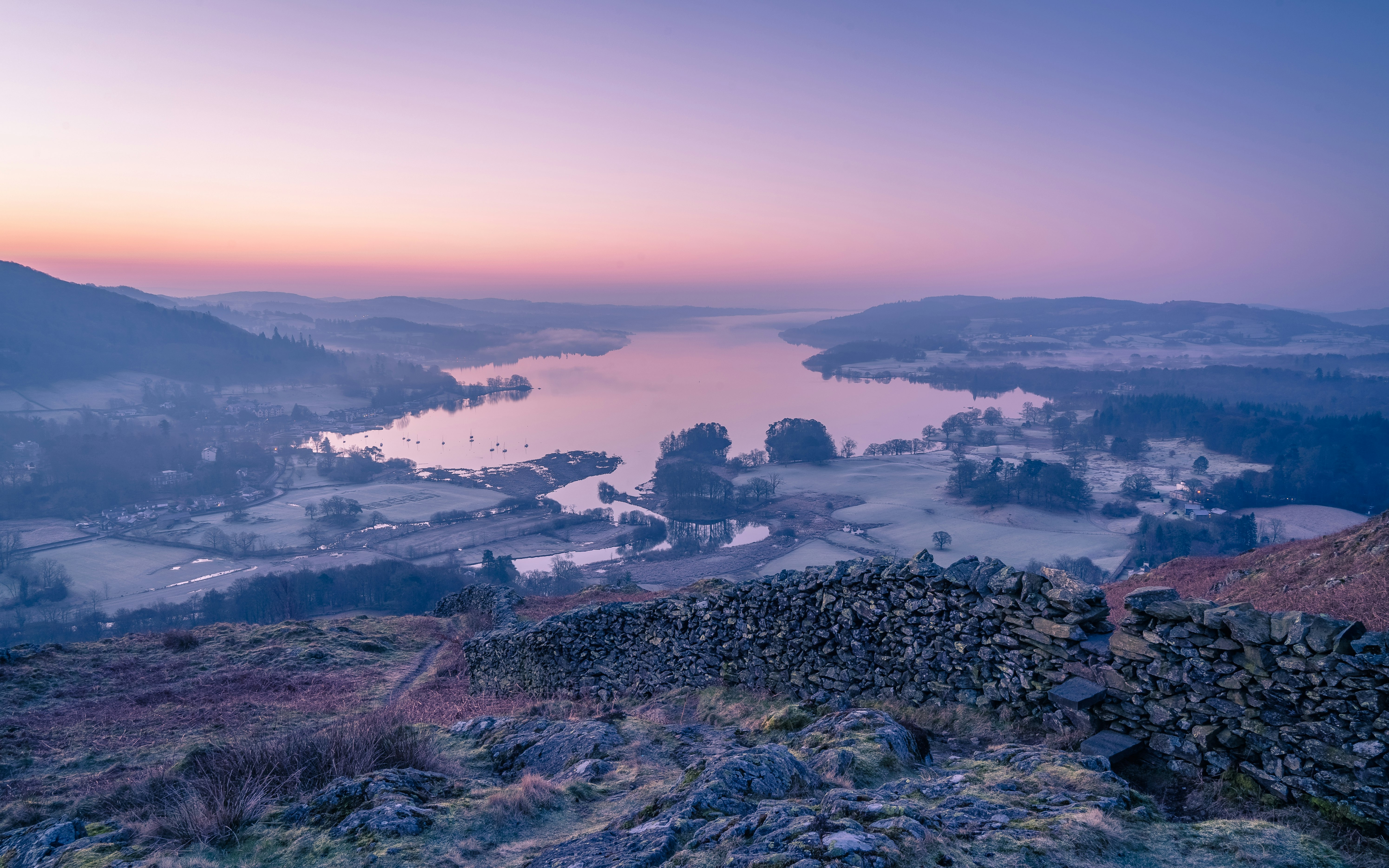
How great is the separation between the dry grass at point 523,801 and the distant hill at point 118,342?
167 m

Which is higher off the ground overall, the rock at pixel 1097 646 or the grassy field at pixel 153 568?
the rock at pixel 1097 646

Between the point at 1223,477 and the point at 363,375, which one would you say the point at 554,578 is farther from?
the point at 363,375

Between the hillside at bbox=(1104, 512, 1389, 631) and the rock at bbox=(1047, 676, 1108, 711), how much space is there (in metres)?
1.69

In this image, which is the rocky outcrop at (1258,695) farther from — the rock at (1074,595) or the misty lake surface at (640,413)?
the misty lake surface at (640,413)

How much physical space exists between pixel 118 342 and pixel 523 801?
197m

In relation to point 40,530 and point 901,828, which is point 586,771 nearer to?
point 901,828

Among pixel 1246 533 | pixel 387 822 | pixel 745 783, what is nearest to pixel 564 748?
pixel 387 822

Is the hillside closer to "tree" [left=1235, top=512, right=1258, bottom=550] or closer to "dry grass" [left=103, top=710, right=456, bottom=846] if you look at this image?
"dry grass" [left=103, top=710, right=456, bottom=846]

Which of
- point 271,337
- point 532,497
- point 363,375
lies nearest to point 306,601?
point 532,497

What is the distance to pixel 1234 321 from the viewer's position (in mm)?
197500

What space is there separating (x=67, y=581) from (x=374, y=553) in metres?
19.0

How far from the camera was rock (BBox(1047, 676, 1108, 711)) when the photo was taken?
21.3 ft

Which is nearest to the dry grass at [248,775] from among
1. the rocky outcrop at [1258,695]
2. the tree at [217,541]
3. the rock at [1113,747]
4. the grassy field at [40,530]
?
the rock at [1113,747]

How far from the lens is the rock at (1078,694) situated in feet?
21.3
